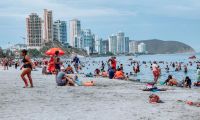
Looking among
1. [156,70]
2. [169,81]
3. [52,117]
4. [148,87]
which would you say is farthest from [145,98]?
[156,70]

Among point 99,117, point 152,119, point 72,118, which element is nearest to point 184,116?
point 152,119

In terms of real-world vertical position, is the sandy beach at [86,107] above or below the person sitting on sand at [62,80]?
below

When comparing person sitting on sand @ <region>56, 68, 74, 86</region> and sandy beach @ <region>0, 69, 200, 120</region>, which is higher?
person sitting on sand @ <region>56, 68, 74, 86</region>

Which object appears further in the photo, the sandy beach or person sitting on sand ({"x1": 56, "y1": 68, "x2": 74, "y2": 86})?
person sitting on sand ({"x1": 56, "y1": 68, "x2": 74, "y2": 86})

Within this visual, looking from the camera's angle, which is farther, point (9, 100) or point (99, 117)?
point (9, 100)

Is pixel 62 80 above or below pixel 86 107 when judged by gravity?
above

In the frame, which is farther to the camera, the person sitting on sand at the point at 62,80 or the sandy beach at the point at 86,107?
the person sitting on sand at the point at 62,80

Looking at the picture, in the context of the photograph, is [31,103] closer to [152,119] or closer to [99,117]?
[99,117]

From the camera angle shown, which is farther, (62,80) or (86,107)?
(62,80)

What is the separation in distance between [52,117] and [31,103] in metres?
2.83

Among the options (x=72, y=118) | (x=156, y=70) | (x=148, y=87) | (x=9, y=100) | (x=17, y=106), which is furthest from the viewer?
(x=156, y=70)

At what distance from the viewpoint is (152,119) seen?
11180 millimetres

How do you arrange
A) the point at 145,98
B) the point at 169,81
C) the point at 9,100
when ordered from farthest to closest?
the point at 169,81, the point at 145,98, the point at 9,100

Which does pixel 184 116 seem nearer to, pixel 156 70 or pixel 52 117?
pixel 52 117
